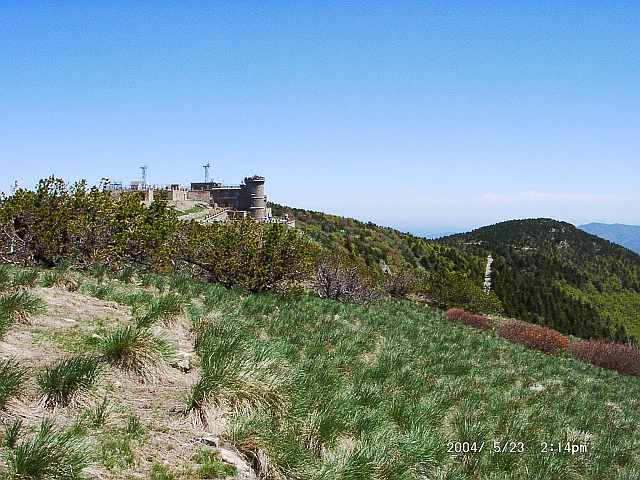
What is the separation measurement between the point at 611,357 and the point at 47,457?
24.3 m

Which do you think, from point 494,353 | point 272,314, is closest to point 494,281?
point 494,353

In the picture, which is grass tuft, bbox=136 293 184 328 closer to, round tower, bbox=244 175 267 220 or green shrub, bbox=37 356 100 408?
green shrub, bbox=37 356 100 408

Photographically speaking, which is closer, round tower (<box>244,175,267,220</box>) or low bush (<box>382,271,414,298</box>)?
low bush (<box>382,271,414,298</box>)

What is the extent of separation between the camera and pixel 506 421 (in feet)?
25.1

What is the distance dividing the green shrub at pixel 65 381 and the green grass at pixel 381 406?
1.08 metres

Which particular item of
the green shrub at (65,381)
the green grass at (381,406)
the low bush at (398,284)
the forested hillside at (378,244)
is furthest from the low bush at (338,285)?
the forested hillside at (378,244)

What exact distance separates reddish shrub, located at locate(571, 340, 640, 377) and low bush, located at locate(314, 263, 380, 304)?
11.0 m

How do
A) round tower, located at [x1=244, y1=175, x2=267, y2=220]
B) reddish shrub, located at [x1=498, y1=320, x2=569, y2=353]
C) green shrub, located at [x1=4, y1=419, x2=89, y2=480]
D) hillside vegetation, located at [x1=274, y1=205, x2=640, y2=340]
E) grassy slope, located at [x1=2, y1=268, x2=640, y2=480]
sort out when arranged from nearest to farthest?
green shrub, located at [x1=4, y1=419, x2=89, y2=480] < grassy slope, located at [x1=2, y1=268, x2=640, y2=480] < reddish shrub, located at [x1=498, y1=320, x2=569, y2=353] < round tower, located at [x1=244, y1=175, x2=267, y2=220] < hillside vegetation, located at [x1=274, y1=205, x2=640, y2=340]

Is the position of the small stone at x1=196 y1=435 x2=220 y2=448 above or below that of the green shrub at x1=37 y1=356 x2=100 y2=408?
below

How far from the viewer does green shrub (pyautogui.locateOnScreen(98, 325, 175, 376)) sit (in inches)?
219

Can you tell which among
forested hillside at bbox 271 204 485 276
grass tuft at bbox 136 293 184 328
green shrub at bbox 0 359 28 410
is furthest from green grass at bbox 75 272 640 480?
forested hillside at bbox 271 204 485 276
